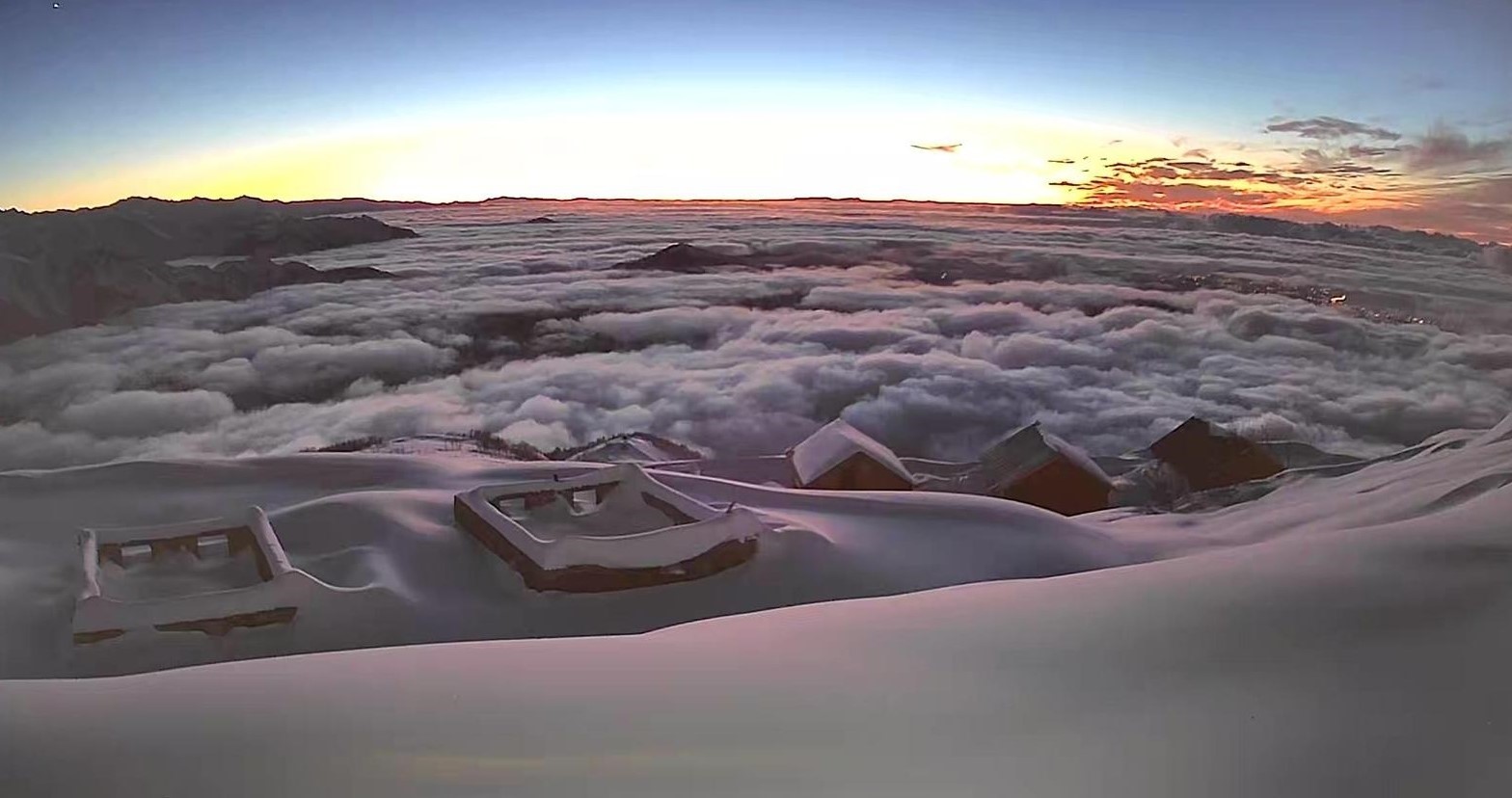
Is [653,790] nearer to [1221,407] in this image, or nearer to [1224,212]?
[1221,407]

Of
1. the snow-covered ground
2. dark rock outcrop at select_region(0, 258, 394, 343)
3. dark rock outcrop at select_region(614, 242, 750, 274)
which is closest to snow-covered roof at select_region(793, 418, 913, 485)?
the snow-covered ground

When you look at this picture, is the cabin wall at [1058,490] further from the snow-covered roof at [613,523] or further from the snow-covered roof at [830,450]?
the snow-covered roof at [613,523]

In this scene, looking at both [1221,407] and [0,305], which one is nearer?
[0,305]

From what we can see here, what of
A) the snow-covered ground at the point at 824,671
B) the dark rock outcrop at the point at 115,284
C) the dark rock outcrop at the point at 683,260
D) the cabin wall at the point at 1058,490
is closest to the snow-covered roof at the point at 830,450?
the snow-covered ground at the point at 824,671

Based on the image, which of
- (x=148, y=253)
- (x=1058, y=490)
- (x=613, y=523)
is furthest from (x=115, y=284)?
(x=1058, y=490)

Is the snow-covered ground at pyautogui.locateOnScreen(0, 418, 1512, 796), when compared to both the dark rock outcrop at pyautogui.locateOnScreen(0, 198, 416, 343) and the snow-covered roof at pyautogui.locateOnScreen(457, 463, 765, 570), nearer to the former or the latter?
the snow-covered roof at pyautogui.locateOnScreen(457, 463, 765, 570)

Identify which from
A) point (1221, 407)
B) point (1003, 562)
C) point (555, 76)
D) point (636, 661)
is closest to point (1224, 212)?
point (1221, 407)

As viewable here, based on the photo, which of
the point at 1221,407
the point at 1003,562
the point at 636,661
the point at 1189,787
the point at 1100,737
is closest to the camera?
the point at 1189,787
